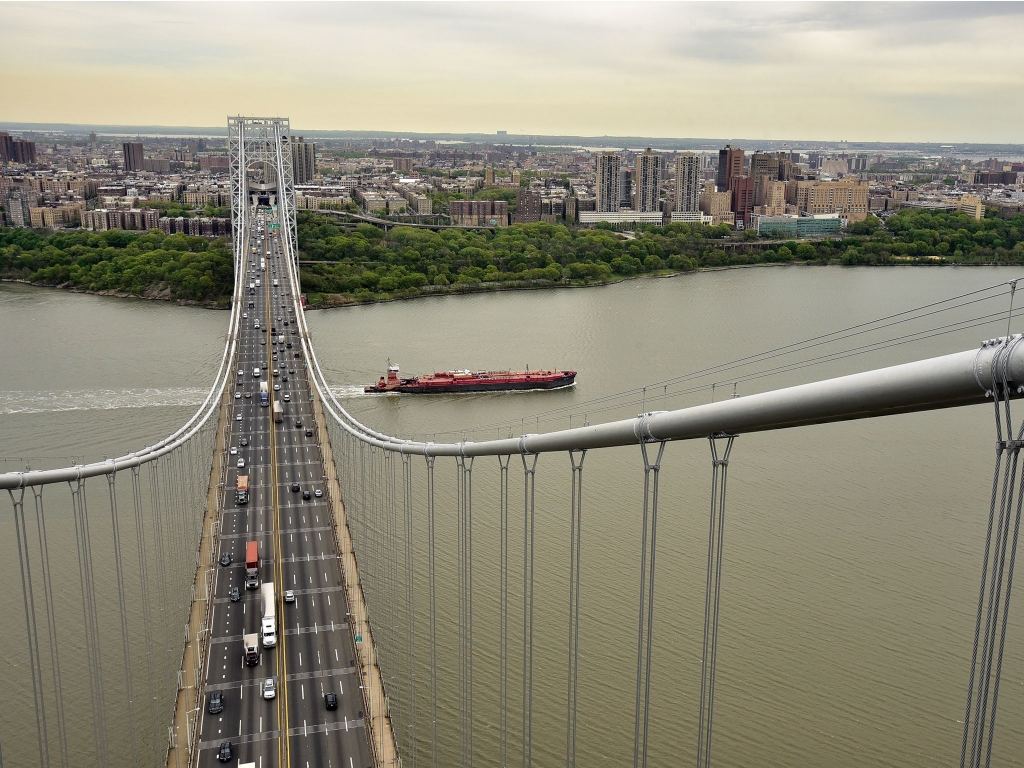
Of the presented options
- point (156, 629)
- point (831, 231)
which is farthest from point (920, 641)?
point (831, 231)

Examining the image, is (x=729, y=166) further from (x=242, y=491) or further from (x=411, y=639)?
(x=411, y=639)

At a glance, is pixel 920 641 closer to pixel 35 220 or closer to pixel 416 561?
pixel 416 561

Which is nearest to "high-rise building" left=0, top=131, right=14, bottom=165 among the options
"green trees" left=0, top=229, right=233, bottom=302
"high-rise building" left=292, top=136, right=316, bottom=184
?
"high-rise building" left=292, top=136, right=316, bottom=184

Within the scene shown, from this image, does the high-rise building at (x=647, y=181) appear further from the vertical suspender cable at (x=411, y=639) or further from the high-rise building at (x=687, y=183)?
the vertical suspender cable at (x=411, y=639)

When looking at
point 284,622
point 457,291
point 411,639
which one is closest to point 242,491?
point 284,622

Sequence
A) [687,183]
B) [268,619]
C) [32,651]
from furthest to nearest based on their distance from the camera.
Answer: [687,183]
[268,619]
[32,651]

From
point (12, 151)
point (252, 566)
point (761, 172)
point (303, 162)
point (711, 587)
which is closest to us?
point (711, 587)

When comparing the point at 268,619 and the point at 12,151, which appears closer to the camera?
the point at 268,619
